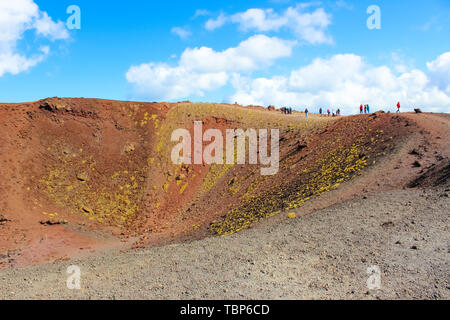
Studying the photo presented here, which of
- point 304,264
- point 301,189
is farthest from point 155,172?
point 304,264

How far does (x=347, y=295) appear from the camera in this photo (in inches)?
350

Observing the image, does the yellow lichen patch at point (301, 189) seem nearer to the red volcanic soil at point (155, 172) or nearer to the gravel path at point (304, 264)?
the red volcanic soil at point (155, 172)

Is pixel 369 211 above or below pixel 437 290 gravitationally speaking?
above

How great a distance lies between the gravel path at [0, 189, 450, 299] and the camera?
935 centimetres

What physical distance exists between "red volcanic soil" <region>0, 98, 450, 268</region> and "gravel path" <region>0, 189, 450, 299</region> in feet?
8.85

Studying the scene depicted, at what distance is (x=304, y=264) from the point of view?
1099 centimetres

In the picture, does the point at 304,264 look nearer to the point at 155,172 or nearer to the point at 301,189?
the point at 301,189

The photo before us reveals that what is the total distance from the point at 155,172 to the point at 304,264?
22.4 m

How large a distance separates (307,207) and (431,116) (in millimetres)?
15265

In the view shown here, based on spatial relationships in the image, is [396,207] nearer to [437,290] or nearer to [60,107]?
[437,290]

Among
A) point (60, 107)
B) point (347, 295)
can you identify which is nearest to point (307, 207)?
point (347, 295)
